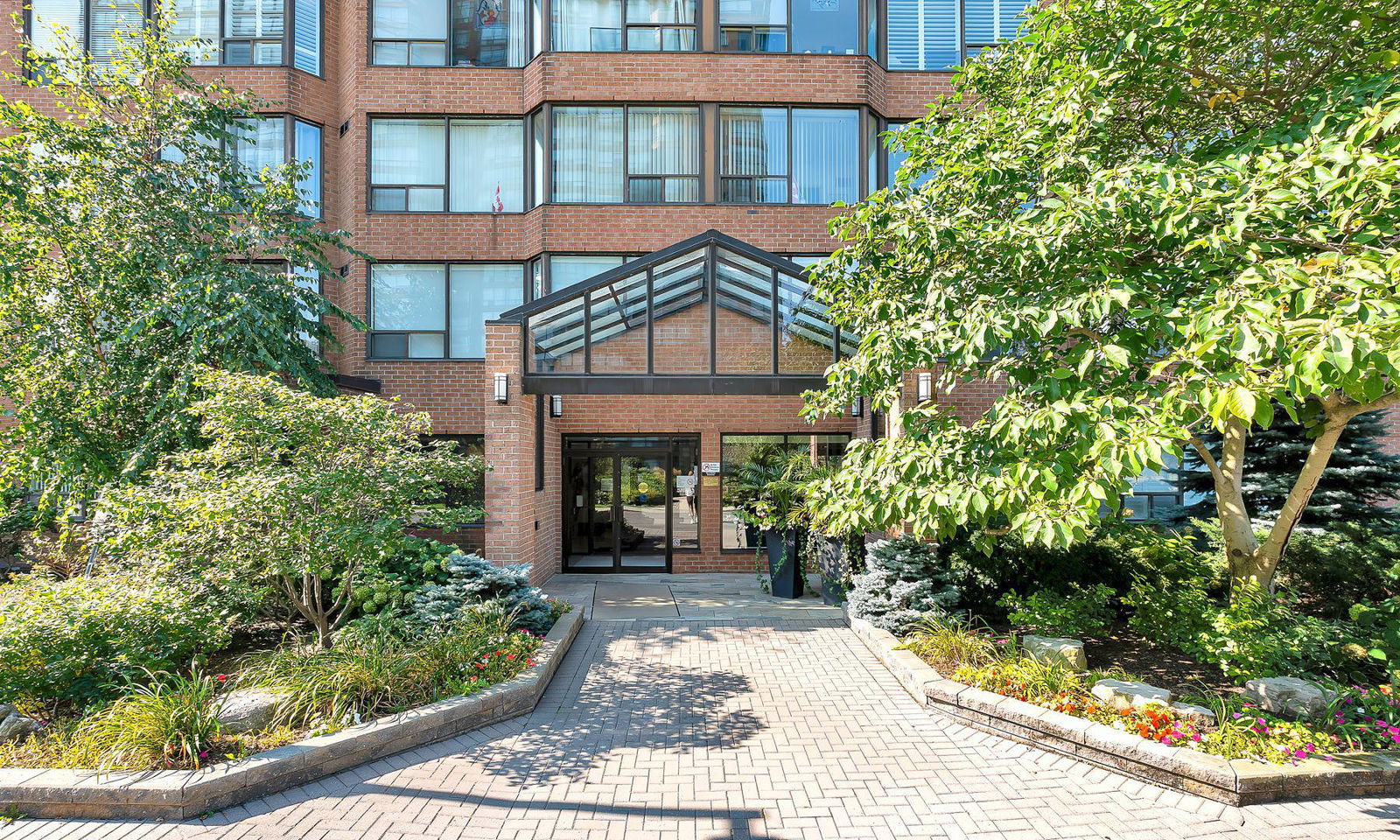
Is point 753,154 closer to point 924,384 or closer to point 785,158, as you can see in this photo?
point 785,158

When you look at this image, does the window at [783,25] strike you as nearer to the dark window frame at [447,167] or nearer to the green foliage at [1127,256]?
the dark window frame at [447,167]

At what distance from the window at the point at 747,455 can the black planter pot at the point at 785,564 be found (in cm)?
214

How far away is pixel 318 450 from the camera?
20.3 feet

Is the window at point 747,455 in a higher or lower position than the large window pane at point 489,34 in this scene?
lower

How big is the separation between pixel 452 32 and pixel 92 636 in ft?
37.8

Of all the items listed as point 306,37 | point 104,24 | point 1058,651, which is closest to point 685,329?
point 1058,651

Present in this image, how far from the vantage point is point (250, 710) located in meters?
4.88

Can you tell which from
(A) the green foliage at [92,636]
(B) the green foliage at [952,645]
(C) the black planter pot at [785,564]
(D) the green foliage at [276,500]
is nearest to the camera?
(A) the green foliage at [92,636]

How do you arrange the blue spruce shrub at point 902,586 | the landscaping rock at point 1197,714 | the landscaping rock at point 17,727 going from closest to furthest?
the landscaping rock at point 1197,714, the landscaping rock at point 17,727, the blue spruce shrub at point 902,586

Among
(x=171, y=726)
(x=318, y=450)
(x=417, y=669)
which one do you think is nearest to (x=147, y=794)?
(x=171, y=726)

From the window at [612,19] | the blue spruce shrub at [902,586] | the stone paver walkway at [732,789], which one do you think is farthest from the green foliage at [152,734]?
the window at [612,19]

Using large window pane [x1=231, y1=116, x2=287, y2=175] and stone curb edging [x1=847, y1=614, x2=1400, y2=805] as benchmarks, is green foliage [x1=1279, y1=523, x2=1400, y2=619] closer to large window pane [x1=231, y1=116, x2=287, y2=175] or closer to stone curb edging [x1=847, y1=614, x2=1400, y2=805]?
→ stone curb edging [x1=847, y1=614, x2=1400, y2=805]

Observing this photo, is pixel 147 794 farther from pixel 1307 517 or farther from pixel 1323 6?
pixel 1307 517

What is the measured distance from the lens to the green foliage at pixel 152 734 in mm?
4297
